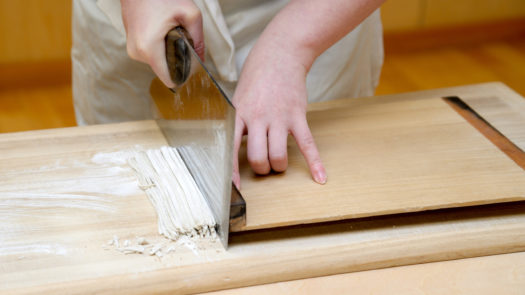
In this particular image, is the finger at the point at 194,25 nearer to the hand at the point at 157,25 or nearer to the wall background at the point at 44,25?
the hand at the point at 157,25

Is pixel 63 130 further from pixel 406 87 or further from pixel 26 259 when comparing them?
pixel 406 87

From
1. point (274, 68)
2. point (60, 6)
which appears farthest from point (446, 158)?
point (60, 6)

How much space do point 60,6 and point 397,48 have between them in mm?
1375

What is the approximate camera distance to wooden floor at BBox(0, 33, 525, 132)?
83.7 inches

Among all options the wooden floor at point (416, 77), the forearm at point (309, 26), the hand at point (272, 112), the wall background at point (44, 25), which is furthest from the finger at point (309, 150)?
the wall background at point (44, 25)

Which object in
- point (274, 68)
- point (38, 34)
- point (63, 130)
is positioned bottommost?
point (38, 34)

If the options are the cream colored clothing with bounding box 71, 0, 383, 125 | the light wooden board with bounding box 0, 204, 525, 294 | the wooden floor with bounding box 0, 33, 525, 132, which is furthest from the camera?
the wooden floor with bounding box 0, 33, 525, 132

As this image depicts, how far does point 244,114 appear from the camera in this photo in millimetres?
733

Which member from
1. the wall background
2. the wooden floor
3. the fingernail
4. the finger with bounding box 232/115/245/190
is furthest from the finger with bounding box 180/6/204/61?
the wall background

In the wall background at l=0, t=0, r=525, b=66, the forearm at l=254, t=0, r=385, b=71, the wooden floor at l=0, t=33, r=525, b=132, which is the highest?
the forearm at l=254, t=0, r=385, b=71

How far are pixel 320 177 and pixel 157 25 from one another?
0.84ft

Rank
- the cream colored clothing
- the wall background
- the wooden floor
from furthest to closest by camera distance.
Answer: the wall background → the wooden floor → the cream colored clothing

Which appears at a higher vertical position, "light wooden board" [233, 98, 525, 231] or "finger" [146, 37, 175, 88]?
"finger" [146, 37, 175, 88]

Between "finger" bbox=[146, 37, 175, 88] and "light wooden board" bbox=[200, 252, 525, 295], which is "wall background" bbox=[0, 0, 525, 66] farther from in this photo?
"light wooden board" bbox=[200, 252, 525, 295]
